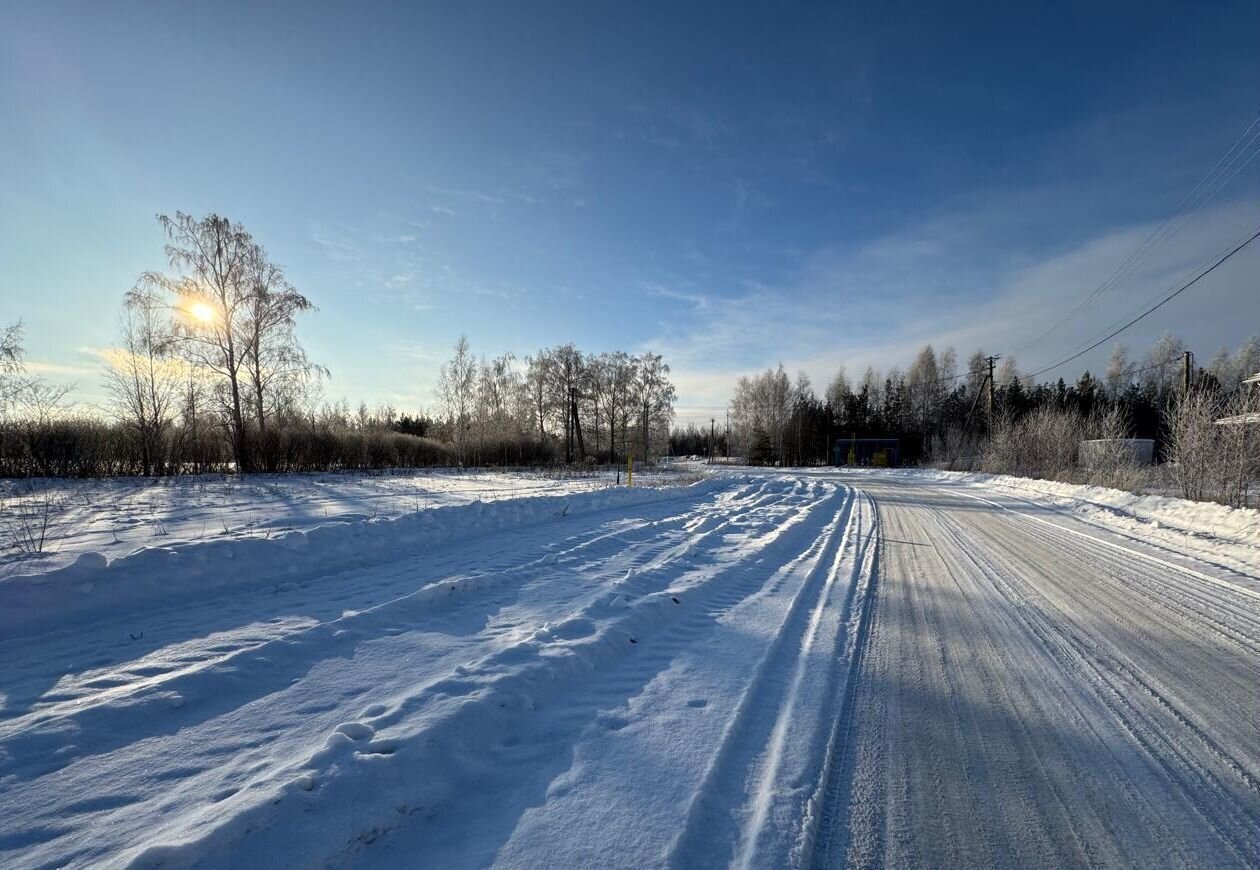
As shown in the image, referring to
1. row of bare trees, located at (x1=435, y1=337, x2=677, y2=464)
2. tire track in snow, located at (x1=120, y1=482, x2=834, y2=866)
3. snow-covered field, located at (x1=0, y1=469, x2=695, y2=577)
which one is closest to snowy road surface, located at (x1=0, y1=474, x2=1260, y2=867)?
tire track in snow, located at (x1=120, y1=482, x2=834, y2=866)

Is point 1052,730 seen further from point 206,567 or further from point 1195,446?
point 1195,446

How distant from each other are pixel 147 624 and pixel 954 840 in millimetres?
6630

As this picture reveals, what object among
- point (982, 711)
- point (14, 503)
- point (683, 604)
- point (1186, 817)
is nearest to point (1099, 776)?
point (1186, 817)

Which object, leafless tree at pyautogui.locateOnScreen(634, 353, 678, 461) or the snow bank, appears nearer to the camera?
the snow bank

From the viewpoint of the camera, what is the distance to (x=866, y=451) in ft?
193

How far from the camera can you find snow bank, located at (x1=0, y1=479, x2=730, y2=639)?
4715 mm

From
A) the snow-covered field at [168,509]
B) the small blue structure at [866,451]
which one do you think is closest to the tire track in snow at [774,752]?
the snow-covered field at [168,509]

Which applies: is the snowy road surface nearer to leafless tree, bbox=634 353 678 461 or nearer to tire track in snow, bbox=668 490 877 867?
tire track in snow, bbox=668 490 877 867

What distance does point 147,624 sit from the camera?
4730mm

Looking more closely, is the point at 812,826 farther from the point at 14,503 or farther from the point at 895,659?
the point at 14,503

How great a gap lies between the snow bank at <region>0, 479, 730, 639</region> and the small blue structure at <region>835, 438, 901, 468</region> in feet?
178

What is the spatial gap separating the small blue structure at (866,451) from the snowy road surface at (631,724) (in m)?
53.7

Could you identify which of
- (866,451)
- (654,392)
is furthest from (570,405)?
(866,451)

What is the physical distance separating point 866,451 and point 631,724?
6258cm
